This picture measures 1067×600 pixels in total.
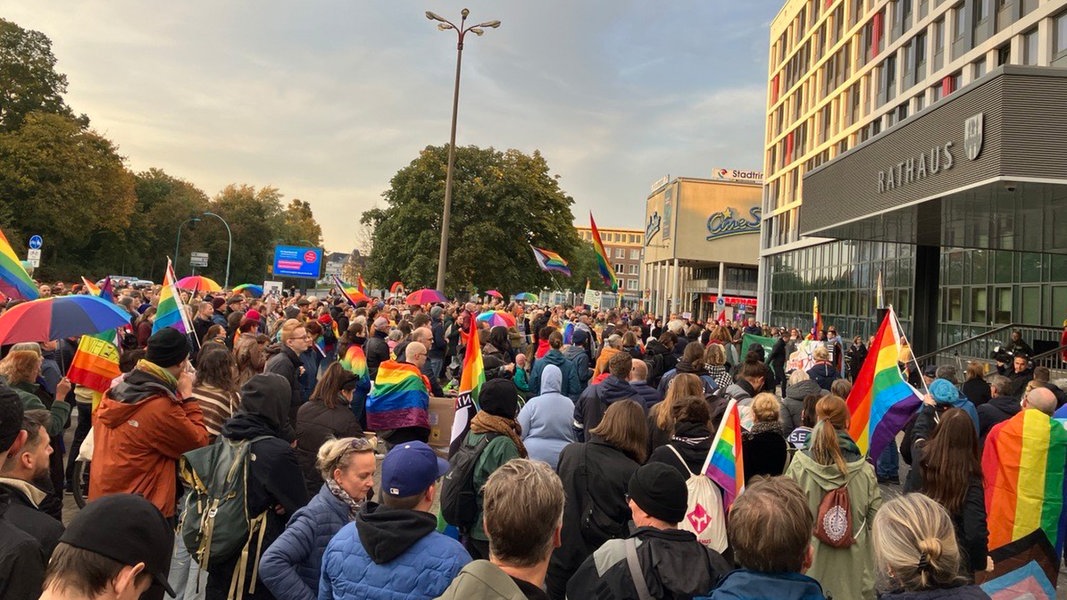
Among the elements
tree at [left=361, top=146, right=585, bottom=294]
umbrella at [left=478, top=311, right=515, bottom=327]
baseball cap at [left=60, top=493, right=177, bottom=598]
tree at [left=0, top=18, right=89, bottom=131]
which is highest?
tree at [left=0, top=18, right=89, bottom=131]

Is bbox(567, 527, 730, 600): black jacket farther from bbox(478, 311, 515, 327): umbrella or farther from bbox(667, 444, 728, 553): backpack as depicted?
bbox(478, 311, 515, 327): umbrella

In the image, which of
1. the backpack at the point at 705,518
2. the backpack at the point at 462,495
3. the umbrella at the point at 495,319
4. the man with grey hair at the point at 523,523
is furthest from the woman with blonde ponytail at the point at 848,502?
the umbrella at the point at 495,319

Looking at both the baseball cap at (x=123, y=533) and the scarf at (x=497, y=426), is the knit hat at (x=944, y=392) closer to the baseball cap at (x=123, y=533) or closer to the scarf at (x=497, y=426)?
the scarf at (x=497, y=426)

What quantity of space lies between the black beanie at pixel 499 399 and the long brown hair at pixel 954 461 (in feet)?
8.75

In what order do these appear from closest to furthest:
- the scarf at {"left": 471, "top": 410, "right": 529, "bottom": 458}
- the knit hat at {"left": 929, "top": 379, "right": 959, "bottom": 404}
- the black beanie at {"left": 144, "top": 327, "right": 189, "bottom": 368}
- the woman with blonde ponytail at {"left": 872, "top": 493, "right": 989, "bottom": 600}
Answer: the woman with blonde ponytail at {"left": 872, "top": 493, "right": 989, "bottom": 600} → the black beanie at {"left": 144, "top": 327, "right": 189, "bottom": 368} → the scarf at {"left": 471, "top": 410, "right": 529, "bottom": 458} → the knit hat at {"left": 929, "top": 379, "right": 959, "bottom": 404}

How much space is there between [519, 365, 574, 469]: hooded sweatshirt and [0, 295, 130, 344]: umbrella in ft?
12.9

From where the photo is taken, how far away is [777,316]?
47.6 m

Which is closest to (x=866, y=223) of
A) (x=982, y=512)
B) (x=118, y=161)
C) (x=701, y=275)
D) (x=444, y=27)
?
(x=444, y=27)

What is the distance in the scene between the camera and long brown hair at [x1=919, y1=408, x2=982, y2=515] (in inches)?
185

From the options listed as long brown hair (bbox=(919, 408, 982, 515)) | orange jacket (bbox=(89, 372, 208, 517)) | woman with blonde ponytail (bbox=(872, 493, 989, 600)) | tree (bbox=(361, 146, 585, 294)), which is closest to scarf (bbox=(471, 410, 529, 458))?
orange jacket (bbox=(89, 372, 208, 517))

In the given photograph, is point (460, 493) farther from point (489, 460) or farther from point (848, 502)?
point (848, 502)

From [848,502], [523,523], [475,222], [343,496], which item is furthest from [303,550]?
[475,222]

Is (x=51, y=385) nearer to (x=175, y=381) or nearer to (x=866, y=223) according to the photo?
(x=175, y=381)

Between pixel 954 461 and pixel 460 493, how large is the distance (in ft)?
9.97
